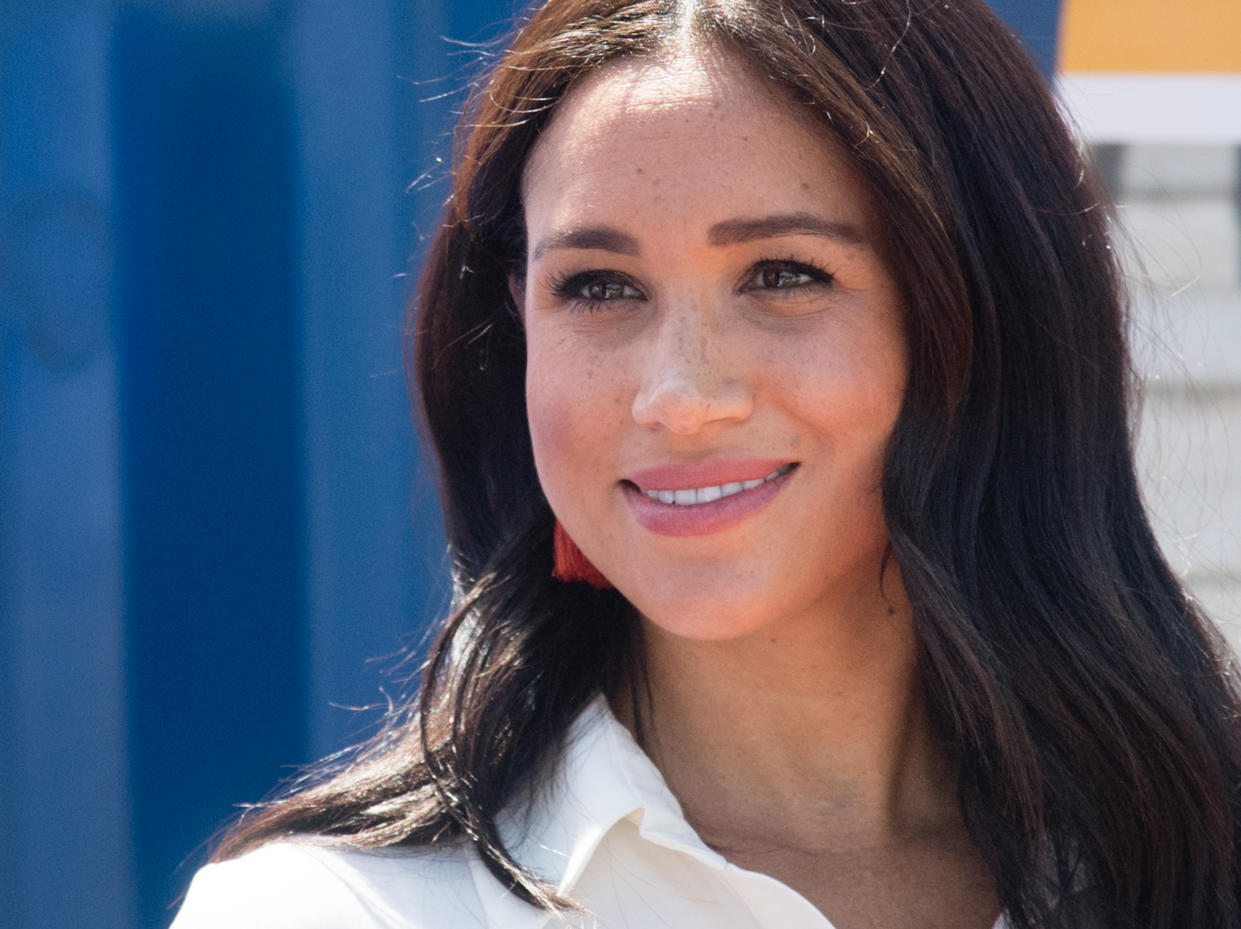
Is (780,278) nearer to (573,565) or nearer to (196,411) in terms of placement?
(573,565)

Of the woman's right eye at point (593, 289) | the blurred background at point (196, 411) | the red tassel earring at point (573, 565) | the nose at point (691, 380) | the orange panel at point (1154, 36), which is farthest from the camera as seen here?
the orange panel at point (1154, 36)

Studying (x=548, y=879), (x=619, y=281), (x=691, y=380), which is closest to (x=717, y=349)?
(x=691, y=380)

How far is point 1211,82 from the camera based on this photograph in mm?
2438

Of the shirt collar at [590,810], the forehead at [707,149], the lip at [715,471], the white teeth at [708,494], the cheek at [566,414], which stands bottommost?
the shirt collar at [590,810]

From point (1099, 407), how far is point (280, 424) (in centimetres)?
105

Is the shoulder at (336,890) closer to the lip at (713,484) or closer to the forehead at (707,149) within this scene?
the lip at (713,484)

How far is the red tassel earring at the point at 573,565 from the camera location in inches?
72.6

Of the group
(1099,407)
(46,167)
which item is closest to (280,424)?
(46,167)

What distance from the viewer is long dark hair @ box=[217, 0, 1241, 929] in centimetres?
162

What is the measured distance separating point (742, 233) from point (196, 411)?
2.95 feet

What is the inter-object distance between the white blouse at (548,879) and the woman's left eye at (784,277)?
20.5 inches

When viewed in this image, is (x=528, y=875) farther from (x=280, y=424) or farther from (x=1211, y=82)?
(x=1211, y=82)

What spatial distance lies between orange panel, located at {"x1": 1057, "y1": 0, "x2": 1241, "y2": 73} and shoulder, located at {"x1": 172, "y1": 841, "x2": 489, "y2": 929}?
60.6 inches

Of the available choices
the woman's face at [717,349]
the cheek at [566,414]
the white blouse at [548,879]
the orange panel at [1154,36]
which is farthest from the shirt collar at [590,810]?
the orange panel at [1154,36]
